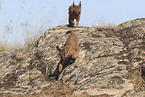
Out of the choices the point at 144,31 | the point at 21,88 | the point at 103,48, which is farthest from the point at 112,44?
the point at 21,88

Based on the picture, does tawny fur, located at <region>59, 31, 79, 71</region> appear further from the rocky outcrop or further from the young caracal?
the rocky outcrop

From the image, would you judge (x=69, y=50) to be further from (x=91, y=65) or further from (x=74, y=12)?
(x=74, y=12)

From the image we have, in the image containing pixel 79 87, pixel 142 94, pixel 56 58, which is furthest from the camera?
pixel 56 58

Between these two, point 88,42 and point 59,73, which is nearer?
point 59,73

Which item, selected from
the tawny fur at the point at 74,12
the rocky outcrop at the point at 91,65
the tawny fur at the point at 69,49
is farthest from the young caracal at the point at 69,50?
the tawny fur at the point at 74,12

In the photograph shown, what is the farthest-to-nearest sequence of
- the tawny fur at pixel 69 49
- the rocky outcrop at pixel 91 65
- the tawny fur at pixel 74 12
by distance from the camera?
the tawny fur at pixel 74 12 → the tawny fur at pixel 69 49 → the rocky outcrop at pixel 91 65

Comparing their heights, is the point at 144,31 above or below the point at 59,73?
above

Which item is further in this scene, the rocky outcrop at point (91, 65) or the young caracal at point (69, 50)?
the young caracal at point (69, 50)

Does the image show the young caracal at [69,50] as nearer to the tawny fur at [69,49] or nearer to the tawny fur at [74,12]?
the tawny fur at [69,49]

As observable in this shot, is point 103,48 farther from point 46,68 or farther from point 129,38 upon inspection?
point 46,68

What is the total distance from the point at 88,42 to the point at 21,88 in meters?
3.44

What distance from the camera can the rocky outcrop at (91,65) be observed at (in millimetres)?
7242

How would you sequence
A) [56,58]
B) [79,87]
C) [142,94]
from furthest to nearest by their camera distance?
[56,58] → [79,87] → [142,94]

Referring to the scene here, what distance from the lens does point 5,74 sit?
32.3ft
